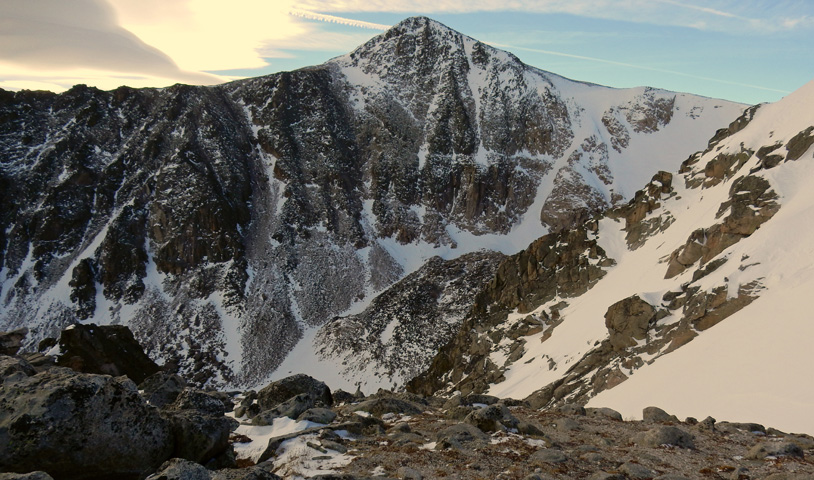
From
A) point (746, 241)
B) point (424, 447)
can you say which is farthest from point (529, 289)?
point (424, 447)

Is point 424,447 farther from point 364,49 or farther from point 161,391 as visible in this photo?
point 364,49

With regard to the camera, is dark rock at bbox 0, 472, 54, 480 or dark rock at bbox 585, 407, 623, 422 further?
dark rock at bbox 585, 407, 623, 422

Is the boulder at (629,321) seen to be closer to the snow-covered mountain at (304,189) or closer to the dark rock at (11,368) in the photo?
the dark rock at (11,368)

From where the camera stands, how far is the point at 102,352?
35.7 metres

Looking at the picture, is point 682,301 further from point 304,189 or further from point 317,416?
point 304,189

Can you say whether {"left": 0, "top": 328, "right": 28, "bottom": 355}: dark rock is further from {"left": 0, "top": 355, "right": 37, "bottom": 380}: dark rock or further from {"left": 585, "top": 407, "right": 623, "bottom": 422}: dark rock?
{"left": 585, "top": 407, "right": 623, "bottom": 422}: dark rock

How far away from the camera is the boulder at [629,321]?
33281 millimetres

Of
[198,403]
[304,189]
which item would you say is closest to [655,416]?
[198,403]

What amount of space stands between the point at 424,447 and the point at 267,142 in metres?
100

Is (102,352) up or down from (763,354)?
down

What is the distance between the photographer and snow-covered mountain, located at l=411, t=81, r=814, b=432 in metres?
22.2

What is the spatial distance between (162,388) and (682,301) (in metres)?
29.6

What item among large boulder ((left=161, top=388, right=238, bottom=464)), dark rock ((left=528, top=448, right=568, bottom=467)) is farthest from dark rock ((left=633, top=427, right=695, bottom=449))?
large boulder ((left=161, top=388, right=238, bottom=464))

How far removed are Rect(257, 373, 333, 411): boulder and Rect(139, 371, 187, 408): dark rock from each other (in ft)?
10.1
